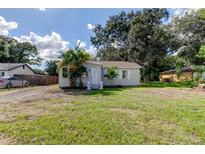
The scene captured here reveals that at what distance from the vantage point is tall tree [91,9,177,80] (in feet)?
91.8

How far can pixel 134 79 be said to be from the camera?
23938 millimetres

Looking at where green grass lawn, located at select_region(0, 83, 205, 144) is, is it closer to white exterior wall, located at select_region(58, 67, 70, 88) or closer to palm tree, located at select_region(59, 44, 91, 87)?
palm tree, located at select_region(59, 44, 91, 87)

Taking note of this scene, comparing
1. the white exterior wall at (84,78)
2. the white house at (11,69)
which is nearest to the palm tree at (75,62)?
the white exterior wall at (84,78)

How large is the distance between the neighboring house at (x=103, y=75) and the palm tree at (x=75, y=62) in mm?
626

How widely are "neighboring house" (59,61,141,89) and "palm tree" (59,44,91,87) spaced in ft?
2.05

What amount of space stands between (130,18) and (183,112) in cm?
2591

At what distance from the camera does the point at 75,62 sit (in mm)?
19609

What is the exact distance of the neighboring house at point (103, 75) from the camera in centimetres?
2104

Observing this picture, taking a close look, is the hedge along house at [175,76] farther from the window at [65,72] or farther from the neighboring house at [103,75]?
the window at [65,72]

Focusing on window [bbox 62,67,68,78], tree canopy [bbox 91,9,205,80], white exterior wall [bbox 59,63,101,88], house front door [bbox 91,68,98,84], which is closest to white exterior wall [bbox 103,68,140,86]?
house front door [bbox 91,68,98,84]

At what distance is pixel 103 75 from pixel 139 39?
7.99 metres

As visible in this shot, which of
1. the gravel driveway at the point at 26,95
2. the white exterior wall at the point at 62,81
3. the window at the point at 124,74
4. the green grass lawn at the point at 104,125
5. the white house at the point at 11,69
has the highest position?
the white house at the point at 11,69
